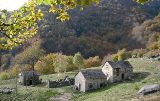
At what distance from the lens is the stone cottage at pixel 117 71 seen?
69438mm

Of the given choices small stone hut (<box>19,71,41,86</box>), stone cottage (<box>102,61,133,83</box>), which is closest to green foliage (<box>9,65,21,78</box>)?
small stone hut (<box>19,71,41,86</box>)

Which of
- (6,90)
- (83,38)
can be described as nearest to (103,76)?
(6,90)

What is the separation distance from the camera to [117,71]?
7038 cm

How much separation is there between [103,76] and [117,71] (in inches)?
154

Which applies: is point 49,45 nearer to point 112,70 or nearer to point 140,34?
point 140,34

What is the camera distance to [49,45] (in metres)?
162

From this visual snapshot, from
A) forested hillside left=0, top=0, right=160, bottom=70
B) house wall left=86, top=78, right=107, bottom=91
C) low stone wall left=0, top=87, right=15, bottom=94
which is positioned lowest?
low stone wall left=0, top=87, right=15, bottom=94

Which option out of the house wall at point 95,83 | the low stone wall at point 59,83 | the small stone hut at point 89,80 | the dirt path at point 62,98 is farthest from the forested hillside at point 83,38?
the dirt path at point 62,98

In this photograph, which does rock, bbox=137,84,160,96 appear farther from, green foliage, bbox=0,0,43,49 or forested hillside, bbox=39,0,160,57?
forested hillside, bbox=39,0,160,57

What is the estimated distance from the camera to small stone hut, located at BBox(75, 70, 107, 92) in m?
65.6

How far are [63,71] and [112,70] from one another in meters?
22.2

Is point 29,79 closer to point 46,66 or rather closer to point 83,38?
point 46,66

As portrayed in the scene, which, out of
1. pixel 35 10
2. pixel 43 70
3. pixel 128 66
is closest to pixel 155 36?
pixel 43 70

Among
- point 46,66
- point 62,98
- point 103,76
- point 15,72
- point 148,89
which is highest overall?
point 46,66
